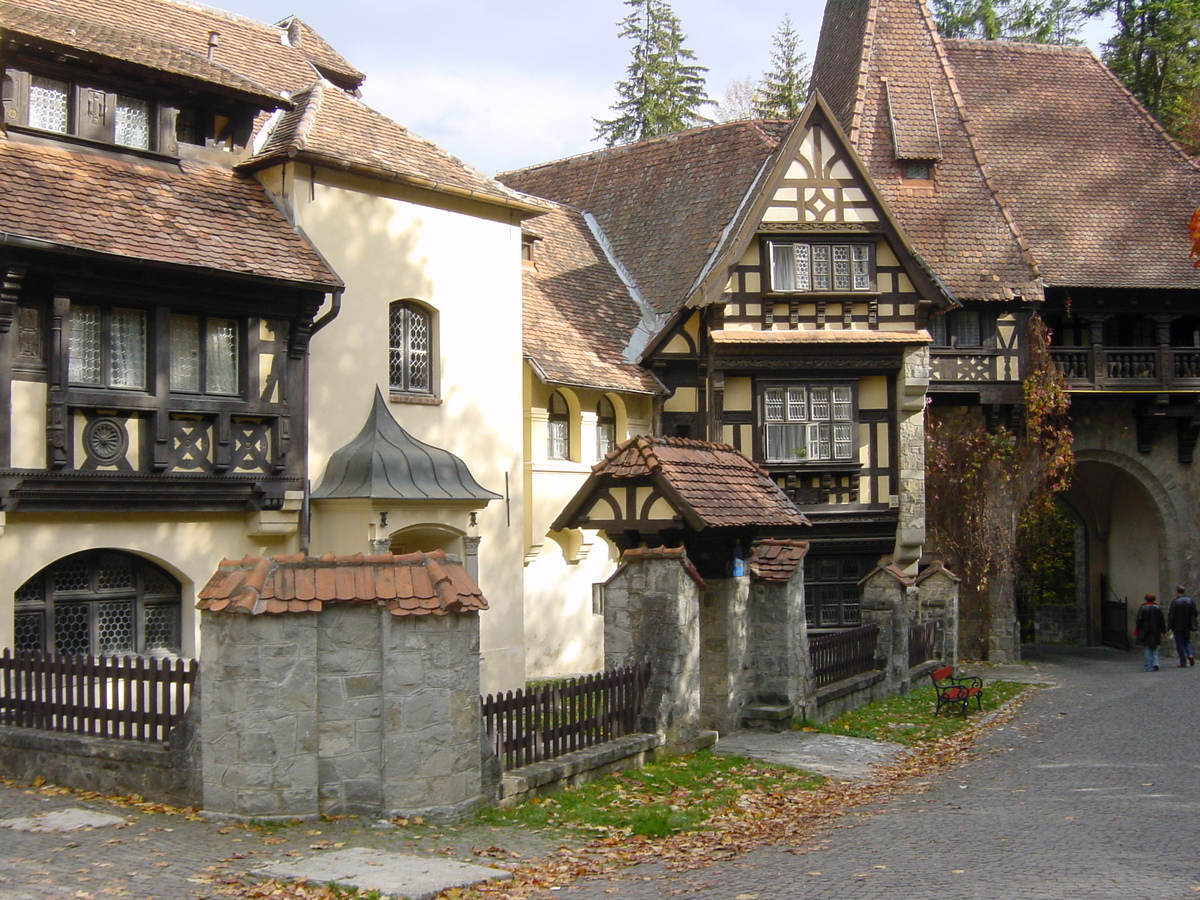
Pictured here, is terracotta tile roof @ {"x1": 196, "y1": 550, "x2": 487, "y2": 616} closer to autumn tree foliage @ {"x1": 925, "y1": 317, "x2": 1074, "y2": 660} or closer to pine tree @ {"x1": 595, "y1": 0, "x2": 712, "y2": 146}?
autumn tree foliage @ {"x1": 925, "y1": 317, "x2": 1074, "y2": 660}

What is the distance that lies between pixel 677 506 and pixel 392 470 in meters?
4.53

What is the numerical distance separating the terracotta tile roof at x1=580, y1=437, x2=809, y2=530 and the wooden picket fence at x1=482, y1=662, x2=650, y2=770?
1.90 m

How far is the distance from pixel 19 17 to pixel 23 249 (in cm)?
332

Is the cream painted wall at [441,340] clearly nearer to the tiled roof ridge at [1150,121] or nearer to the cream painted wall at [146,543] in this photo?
the cream painted wall at [146,543]

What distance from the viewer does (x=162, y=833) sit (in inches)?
366

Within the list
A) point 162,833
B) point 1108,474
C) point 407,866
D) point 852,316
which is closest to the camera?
point 407,866

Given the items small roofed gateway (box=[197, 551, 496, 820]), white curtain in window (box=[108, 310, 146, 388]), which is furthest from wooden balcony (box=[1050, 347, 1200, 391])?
small roofed gateway (box=[197, 551, 496, 820])

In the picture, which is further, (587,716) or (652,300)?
(652,300)

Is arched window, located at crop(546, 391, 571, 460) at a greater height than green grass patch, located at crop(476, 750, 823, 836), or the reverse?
arched window, located at crop(546, 391, 571, 460)

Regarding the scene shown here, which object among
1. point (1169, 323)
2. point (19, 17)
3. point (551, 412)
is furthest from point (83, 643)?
point (1169, 323)

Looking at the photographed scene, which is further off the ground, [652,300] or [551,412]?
[652,300]

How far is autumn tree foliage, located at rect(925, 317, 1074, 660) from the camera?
2747 cm

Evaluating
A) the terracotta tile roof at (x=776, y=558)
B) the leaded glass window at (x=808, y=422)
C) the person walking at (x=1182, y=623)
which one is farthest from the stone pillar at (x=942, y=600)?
the terracotta tile roof at (x=776, y=558)

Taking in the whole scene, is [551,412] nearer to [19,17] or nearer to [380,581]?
[19,17]
